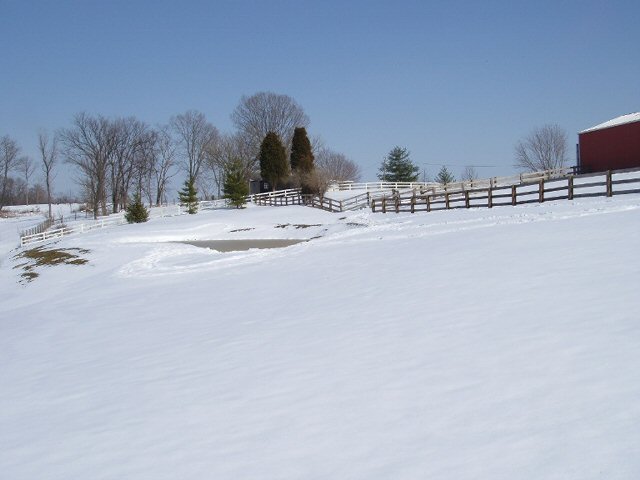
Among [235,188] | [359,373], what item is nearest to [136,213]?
[235,188]

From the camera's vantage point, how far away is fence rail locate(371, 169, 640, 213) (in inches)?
945

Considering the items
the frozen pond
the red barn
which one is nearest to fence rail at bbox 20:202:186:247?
the frozen pond

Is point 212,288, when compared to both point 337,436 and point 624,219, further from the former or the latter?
point 624,219

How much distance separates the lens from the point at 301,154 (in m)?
62.2

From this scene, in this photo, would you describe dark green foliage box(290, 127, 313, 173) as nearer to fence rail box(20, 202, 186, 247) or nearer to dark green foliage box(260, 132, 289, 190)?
dark green foliage box(260, 132, 289, 190)

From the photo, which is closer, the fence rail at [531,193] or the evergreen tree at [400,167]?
the fence rail at [531,193]

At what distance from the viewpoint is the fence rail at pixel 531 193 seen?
24016 mm

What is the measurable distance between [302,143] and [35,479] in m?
58.6

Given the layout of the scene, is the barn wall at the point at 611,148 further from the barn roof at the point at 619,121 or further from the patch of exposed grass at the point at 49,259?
the patch of exposed grass at the point at 49,259

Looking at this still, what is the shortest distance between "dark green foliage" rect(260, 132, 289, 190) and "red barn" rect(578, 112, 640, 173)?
30742mm

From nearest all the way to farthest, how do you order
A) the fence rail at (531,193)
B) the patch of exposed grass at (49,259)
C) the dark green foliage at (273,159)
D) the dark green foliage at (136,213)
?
the fence rail at (531,193)
the patch of exposed grass at (49,259)
the dark green foliage at (136,213)
the dark green foliage at (273,159)

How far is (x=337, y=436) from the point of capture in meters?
5.42

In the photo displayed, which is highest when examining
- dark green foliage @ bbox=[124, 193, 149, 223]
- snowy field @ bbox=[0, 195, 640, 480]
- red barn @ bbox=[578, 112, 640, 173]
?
red barn @ bbox=[578, 112, 640, 173]

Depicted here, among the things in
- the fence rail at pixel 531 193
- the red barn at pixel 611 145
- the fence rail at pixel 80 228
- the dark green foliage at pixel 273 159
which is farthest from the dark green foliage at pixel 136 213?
the red barn at pixel 611 145
